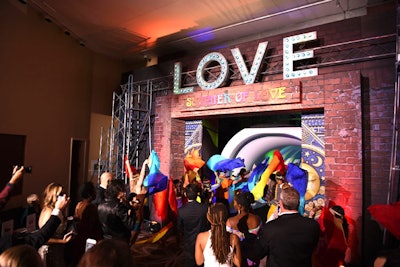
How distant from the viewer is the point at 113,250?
1290 millimetres

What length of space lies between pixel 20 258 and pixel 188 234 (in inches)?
84.3

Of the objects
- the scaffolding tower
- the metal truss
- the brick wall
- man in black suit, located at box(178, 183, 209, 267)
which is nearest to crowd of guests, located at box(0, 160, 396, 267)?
man in black suit, located at box(178, 183, 209, 267)

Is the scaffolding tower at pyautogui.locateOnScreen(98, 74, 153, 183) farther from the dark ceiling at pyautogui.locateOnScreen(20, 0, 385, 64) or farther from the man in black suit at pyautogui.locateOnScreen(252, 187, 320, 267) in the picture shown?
the man in black suit at pyautogui.locateOnScreen(252, 187, 320, 267)

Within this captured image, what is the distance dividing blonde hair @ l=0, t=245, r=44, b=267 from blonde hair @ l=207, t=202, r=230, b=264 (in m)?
1.37

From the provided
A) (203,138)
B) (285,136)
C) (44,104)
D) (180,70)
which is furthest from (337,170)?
(44,104)

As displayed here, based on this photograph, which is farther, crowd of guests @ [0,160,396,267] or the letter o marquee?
the letter o marquee

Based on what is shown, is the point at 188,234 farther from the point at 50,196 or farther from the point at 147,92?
the point at 147,92

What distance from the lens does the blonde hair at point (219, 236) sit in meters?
2.29

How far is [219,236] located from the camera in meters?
2.33

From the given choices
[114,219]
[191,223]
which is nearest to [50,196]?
[114,219]

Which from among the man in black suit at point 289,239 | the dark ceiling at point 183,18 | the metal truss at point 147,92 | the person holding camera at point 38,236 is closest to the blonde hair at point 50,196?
the person holding camera at point 38,236

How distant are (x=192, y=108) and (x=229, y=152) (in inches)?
59.2

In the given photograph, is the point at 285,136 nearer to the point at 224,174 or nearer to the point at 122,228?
the point at 224,174

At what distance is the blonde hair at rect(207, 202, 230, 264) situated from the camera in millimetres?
2295
